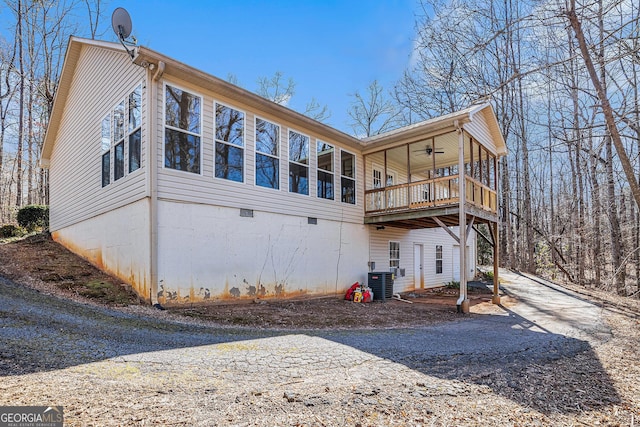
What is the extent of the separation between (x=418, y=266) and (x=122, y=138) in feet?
36.1

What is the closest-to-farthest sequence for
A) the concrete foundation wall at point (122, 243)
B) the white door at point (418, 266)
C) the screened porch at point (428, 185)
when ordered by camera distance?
1. the concrete foundation wall at point (122, 243)
2. the screened porch at point (428, 185)
3. the white door at point (418, 266)

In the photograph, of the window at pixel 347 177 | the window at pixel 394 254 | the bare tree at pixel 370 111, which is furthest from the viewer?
the bare tree at pixel 370 111

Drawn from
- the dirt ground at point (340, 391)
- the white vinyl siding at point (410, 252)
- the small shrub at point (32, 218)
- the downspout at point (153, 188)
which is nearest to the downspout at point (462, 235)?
the dirt ground at point (340, 391)

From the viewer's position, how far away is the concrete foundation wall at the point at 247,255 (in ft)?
23.1

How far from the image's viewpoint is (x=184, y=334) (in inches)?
198

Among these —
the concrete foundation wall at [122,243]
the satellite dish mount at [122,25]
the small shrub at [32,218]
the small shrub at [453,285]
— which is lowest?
the small shrub at [453,285]

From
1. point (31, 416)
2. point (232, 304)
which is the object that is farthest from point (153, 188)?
point (31, 416)

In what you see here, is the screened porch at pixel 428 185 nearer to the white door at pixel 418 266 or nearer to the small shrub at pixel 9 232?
the white door at pixel 418 266

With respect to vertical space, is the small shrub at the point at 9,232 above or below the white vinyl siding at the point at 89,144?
below

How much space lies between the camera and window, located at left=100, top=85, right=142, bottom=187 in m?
7.52

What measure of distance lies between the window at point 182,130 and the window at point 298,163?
8.76 feet

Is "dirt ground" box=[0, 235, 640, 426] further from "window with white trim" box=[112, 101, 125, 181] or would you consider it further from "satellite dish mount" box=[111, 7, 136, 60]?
"satellite dish mount" box=[111, 7, 136, 60]

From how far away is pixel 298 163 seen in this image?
32.0 feet

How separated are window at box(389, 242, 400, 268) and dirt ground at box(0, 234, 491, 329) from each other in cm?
230
